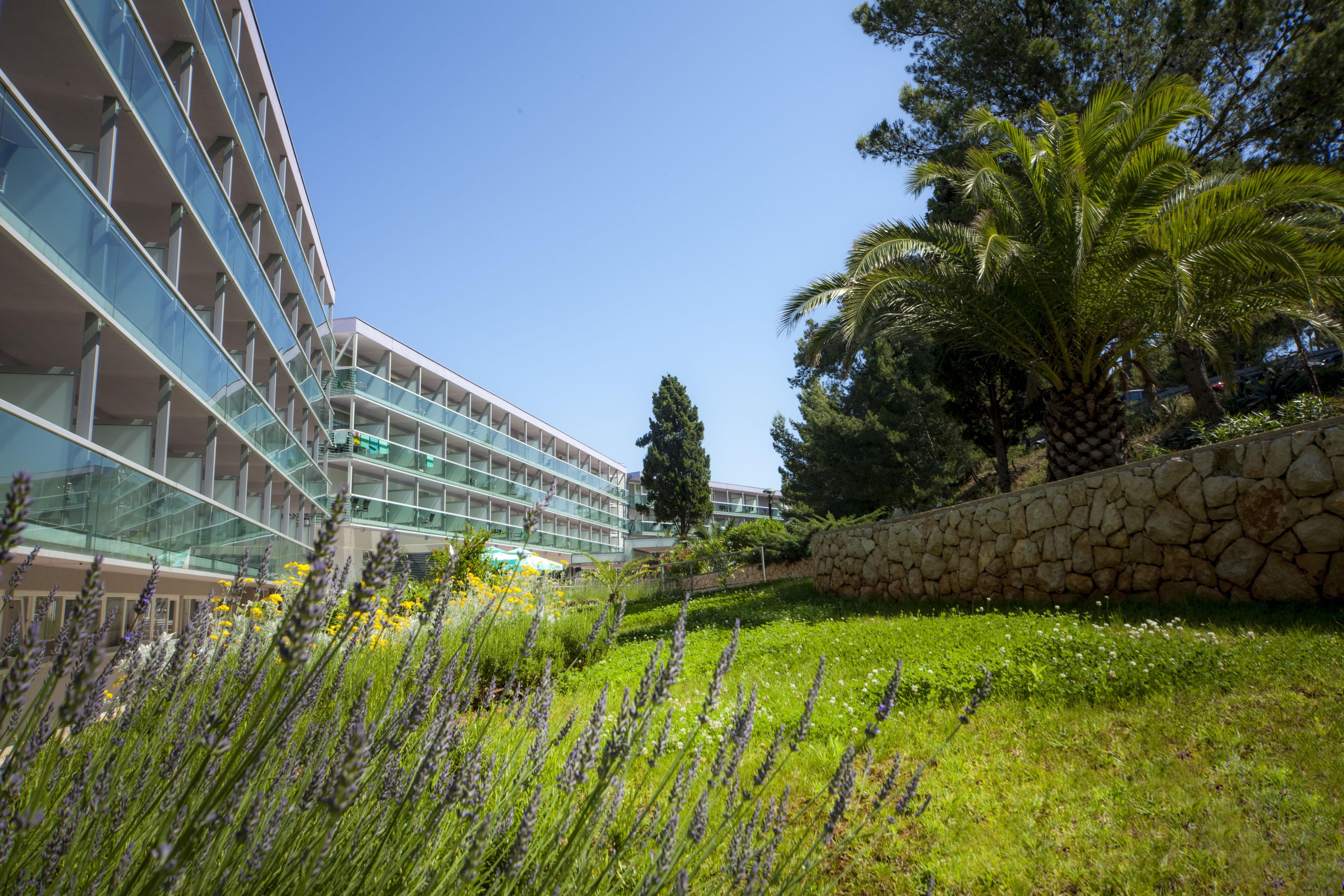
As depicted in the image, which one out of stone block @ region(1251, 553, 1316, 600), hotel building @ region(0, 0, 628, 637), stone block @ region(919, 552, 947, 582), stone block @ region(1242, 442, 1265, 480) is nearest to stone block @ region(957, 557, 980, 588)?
stone block @ region(919, 552, 947, 582)

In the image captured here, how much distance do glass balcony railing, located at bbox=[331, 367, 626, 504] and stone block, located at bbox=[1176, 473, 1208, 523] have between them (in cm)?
2581

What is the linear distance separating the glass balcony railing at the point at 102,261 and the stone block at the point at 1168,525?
38.0 ft

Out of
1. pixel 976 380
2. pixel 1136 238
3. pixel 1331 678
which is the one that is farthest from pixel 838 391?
pixel 1331 678

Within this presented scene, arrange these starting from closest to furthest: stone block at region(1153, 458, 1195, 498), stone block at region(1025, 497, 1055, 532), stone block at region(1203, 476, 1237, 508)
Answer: stone block at region(1203, 476, 1237, 508)
stone block at region(1153, 458, 1195, 498)
stone block at region(1025, 497, 1055, 532)

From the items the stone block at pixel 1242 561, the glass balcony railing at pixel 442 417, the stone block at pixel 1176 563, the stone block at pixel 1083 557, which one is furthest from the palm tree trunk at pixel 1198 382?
the glass balcony railing at pixel 442 417

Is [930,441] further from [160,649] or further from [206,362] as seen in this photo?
[160,649]

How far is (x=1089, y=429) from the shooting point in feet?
31.7

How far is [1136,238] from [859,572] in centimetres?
657

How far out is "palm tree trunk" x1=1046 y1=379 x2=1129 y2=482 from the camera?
31.3ft

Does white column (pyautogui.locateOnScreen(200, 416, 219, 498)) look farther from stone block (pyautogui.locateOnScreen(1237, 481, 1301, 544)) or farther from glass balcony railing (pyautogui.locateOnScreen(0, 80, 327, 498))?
stone block (pyautogui.locateOnScreen(1237, 481, 1301, 544))

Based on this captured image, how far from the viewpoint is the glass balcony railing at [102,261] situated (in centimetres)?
641

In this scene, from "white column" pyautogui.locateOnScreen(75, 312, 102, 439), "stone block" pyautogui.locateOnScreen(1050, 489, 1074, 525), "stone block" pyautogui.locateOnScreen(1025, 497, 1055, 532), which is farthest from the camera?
"stone block" pyautogui.locateOnScreen(1025, 497, 1055, 532)

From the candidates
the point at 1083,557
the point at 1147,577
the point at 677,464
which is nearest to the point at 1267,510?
the point at 1147,577

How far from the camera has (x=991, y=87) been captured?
1638 centimetres
